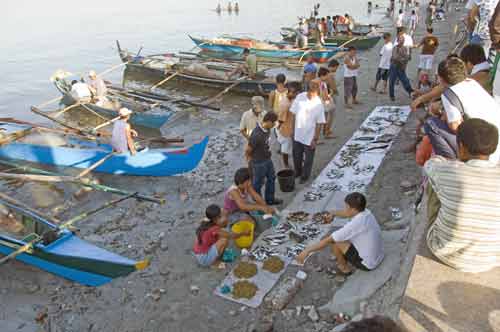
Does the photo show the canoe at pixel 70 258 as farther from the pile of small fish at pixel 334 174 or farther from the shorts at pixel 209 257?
the pile of small fish at pixel 334 174

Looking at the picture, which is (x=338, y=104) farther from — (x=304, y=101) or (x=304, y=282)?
(x=304, y=282)

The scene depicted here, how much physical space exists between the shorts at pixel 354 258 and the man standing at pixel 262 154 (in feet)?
7.89

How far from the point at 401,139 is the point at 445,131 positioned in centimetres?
475

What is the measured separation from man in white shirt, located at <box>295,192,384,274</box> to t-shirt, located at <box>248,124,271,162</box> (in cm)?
214

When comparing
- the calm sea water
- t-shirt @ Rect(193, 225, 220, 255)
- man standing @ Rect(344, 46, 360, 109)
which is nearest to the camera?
t-shirt @ Rect(193, 225, 220, 255)

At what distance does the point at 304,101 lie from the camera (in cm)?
681

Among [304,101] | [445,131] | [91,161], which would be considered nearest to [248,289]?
[445,131]

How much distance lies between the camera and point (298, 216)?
21.1 ft

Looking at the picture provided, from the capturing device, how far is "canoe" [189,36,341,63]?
18312mm

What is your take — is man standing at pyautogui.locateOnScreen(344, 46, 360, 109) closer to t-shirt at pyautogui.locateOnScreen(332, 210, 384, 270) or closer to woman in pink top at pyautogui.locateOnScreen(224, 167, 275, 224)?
woman in pink top at pyautogui.locateOnScreen(224, 167, 275, 224)

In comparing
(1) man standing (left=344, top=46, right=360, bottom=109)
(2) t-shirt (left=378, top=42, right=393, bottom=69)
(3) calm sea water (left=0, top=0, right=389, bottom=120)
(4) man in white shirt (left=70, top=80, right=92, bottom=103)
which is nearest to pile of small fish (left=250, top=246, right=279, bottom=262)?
(1) man standing (left=344, top=46, right=360, bottom=109)

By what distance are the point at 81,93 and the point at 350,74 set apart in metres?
9.36

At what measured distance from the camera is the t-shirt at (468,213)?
9.04 feet

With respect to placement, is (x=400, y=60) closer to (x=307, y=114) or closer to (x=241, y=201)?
(x=307, y=114)
